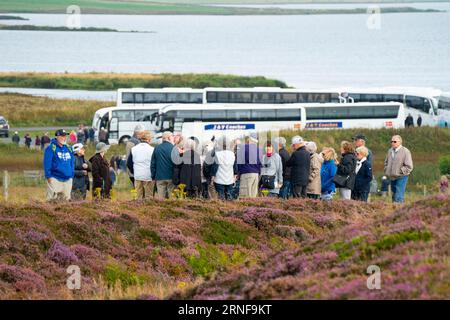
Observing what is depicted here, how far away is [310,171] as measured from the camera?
71.8ft

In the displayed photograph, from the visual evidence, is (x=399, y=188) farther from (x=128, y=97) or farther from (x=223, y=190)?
(x=128, y=97)

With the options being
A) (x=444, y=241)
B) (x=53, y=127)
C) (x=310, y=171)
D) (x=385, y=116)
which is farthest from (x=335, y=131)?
(x=444, y=241)

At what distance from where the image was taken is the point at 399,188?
2189 centimetres

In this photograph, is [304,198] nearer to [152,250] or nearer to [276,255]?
[152,250]

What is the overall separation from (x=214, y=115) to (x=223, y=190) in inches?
1903

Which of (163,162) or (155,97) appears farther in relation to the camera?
(155,97)

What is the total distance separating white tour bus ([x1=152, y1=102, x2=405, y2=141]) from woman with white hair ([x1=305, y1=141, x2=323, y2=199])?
45800 mm

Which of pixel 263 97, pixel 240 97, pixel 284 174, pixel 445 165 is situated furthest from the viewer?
pixel 240 97

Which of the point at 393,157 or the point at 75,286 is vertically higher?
the point at 393,157

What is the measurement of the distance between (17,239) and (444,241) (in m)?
7.26

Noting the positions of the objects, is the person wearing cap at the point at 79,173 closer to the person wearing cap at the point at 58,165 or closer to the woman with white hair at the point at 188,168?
the person wearing cap at the point at 58,165

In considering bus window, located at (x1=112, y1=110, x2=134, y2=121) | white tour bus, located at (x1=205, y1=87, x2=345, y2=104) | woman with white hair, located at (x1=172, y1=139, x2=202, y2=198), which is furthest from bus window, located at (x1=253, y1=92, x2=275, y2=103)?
woman with white hair, located at (x1=172, y1=139, x2=202, y2=198)

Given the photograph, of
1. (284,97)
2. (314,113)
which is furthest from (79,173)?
(284,97)

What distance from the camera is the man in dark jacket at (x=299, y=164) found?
2138 centimetres
